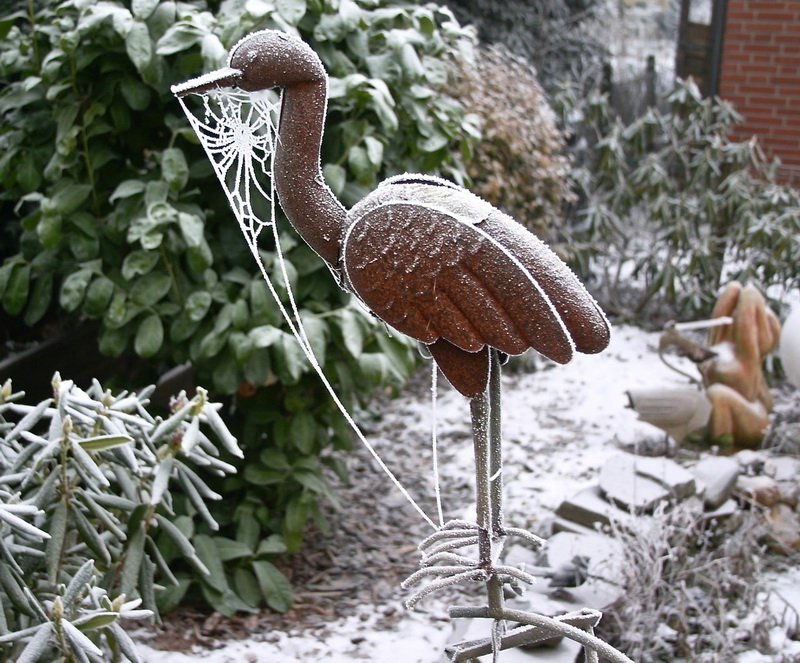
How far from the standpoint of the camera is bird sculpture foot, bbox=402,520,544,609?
1.51 m

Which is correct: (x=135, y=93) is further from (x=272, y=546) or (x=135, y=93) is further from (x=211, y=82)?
(x=272, y=546)

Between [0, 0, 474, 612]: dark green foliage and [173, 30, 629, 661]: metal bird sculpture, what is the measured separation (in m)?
→ 1.01

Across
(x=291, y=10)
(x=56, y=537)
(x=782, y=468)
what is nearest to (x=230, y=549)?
(x=56, y=537)

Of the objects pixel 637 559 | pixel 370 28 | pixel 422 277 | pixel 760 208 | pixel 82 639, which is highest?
pixel 370 28

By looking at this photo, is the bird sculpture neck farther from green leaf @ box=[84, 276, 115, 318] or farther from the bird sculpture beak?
green leaf @ box=[84, 276, 115, 318]

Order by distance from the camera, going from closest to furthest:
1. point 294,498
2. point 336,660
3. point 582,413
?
point 336,660, point 294,498, point 582,413

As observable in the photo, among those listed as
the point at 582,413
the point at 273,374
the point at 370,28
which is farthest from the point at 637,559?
the point at 370,28

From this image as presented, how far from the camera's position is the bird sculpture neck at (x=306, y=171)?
1.47 metres

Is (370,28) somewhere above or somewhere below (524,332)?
above

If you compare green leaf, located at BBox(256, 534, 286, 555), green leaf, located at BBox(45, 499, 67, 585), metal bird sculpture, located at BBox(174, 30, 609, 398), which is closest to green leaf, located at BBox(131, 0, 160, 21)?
metal bird sculpture, located at BBox(174, 30, 609, 398)

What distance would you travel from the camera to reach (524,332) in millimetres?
1407

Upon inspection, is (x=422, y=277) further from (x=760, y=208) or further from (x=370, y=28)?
(x=760, y=208)

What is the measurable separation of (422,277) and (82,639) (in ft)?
3.14

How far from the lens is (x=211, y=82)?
143 cm
